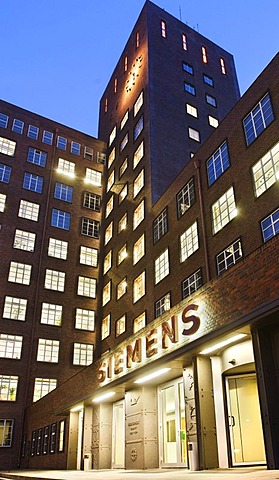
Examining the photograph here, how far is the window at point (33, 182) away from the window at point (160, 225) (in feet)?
62.4

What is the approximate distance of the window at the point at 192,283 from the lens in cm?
2458

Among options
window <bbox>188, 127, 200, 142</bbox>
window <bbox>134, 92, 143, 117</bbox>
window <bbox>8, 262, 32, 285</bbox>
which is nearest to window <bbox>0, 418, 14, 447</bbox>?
window <bbox>8, 262, 32, 285</bbox>

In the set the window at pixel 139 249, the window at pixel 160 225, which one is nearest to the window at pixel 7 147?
the window at pixel 139 249

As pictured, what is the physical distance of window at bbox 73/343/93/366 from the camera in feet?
131

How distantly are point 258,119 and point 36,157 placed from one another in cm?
3118

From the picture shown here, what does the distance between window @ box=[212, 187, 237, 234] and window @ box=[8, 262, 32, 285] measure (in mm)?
22821

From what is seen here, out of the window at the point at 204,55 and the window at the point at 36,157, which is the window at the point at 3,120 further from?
the window at the point at 204,55

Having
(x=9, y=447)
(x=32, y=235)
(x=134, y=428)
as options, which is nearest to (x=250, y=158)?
(x=134, y=428)

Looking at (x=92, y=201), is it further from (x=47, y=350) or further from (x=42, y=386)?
(x=42, y=386)

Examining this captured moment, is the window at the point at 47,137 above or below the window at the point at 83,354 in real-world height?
above

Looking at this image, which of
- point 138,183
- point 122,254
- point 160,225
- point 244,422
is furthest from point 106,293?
point 244,422

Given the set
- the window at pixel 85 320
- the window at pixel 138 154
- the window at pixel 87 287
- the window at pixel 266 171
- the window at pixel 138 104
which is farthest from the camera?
the window at pixel 87 287

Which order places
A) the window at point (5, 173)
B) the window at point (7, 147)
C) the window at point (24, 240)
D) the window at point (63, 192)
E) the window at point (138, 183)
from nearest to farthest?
the window at point (138, 183) → the window at point (24, 240) → the window at point (5, 173) → the window at point (7, 147) → the window at point (63, 192)

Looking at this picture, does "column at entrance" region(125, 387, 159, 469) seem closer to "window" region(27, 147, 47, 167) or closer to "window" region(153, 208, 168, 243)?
"window" region(153, 208, 168, 243)
